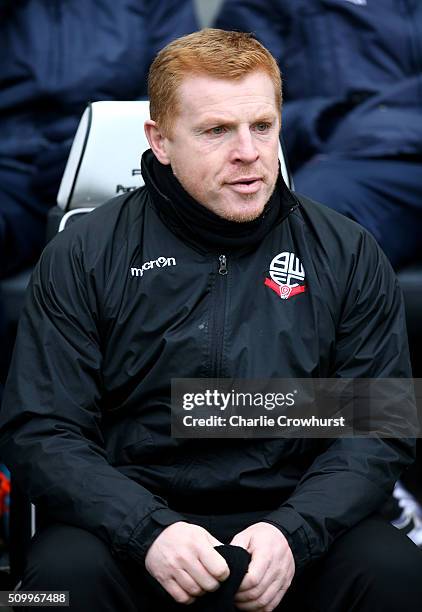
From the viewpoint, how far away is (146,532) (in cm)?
199

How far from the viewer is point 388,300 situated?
230cm

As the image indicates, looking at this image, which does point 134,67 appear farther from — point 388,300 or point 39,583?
point 39,583

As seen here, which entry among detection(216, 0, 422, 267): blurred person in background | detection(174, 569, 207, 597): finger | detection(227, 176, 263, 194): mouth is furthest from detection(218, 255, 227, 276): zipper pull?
detection(216, 0, 422, 267): blurred person in background

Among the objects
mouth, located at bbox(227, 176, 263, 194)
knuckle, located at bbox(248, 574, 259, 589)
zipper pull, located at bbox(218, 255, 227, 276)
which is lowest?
knuckle, located at bbox(248, 574, 259, 589)

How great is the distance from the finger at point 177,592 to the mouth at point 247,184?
0.78 meters

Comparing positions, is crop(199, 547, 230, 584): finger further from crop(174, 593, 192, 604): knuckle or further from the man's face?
the man's face

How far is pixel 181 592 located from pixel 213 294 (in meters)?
0.61

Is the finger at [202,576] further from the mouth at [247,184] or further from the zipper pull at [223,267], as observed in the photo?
the mouth at [247,184]

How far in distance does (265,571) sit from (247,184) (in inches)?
30.0

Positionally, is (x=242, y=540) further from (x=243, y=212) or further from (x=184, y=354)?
(x=243, y=212)

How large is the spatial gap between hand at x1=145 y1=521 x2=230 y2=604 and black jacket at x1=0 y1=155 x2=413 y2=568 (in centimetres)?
16

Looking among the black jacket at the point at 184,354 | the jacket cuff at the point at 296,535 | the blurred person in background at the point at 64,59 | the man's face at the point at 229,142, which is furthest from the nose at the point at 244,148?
the blurred person in background at the point at 64,59

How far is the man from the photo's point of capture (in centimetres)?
206

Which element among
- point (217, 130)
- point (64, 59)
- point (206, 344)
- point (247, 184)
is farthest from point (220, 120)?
point (64, 59)
